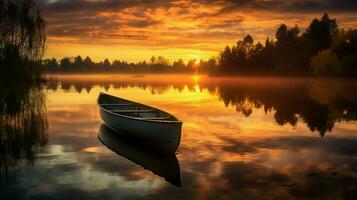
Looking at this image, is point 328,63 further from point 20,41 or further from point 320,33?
point 20,41

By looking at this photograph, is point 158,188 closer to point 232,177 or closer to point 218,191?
point 218,191

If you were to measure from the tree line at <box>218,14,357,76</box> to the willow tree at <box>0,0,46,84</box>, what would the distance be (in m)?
69.6

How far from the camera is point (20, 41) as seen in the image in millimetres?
57625

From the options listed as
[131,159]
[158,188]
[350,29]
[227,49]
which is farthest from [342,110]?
[227,49]

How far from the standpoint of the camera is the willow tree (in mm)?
53719

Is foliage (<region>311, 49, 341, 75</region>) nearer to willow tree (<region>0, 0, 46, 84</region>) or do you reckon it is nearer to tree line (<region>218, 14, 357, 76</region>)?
tree line (<region>218, 14, 357, 76</region>)

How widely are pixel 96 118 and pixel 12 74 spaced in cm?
3096

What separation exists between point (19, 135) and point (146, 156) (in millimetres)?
8813

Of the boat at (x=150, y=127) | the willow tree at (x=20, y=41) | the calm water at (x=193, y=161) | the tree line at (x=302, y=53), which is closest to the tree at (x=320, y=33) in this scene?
the tree line at (x=302, y=53)

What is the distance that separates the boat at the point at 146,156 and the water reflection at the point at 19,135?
350 cm

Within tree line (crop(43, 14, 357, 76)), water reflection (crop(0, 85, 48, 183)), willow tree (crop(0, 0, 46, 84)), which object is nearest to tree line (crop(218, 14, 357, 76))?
tree line (crop(43, 14, 357, 76))

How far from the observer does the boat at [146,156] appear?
49.6ft

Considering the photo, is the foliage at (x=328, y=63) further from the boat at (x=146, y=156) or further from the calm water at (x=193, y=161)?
the boat at (x=146, y=156)

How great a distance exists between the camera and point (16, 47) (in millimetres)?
55281
